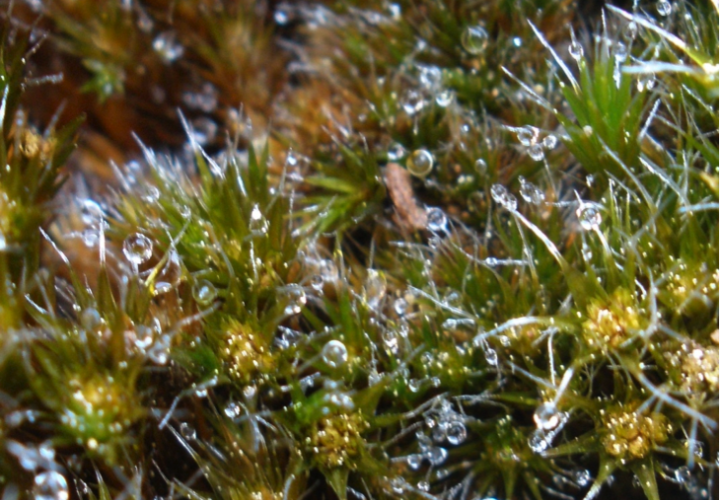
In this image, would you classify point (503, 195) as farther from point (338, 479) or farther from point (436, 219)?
point (338, 479)

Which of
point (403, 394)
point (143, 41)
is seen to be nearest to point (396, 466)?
point (403, 394)

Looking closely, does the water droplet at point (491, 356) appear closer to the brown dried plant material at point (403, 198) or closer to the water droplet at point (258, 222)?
the brown dried plant material at point (403, 198)

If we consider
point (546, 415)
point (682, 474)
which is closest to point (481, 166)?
point (546, 415)

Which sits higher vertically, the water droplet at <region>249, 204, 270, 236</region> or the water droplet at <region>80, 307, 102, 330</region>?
the water droplet at <region>249, 204, 270, 236</region>

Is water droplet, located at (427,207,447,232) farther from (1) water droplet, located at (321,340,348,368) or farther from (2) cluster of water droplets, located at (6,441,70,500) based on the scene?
(2) cluster of water droplets, located at (6,441,70,500)

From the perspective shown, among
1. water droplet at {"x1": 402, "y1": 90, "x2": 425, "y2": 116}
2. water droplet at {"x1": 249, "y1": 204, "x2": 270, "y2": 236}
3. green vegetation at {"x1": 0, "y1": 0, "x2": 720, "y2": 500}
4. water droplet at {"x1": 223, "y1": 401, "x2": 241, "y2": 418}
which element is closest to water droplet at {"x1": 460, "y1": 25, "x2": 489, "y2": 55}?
green vegetation at {"x1": 0, "y1": 0, "x2": 720, "y2": 500}

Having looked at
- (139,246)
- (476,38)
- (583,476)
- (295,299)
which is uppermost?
(476,38)

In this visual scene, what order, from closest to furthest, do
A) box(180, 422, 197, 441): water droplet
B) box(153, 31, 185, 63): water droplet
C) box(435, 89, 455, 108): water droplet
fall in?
box(180, 422, 197, 441): water droplet, box(435, 89, 455, 108): water droplet, box(153, 31, 185, 63): water droplet
